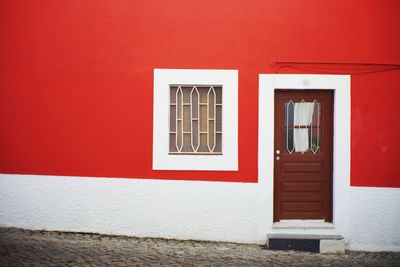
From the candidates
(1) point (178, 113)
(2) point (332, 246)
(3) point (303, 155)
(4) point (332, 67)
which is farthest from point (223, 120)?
(2) point (332, 246)

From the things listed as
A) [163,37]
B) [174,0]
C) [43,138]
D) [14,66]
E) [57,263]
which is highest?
[174,0]

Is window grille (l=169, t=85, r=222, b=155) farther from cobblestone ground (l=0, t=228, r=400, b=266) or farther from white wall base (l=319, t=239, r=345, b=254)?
white wall base (l=319, t=239, r=345, b=254)

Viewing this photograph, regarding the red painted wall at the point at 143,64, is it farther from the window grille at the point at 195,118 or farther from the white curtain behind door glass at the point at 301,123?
the white curtain behind door glass at the point at 301,123

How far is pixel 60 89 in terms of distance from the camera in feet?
21.8

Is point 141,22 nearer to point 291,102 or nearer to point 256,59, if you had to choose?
point 256,59

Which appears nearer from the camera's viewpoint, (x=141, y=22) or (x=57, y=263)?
(x=57, y=263)

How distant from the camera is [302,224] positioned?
6.64m

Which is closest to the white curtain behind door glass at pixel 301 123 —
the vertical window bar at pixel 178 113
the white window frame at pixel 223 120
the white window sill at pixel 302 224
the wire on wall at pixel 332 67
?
the wire on wall at pixel 332 67

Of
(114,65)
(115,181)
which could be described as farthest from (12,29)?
(115,181)

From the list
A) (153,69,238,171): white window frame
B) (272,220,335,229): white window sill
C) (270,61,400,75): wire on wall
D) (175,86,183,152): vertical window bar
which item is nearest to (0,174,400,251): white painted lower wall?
(272,220,335,229): white window sill

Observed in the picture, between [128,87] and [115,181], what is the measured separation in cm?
144

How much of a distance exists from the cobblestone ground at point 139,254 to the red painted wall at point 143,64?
98 cm

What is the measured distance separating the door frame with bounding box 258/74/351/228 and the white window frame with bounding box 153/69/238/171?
1.33 feet

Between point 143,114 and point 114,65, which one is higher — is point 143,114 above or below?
below
